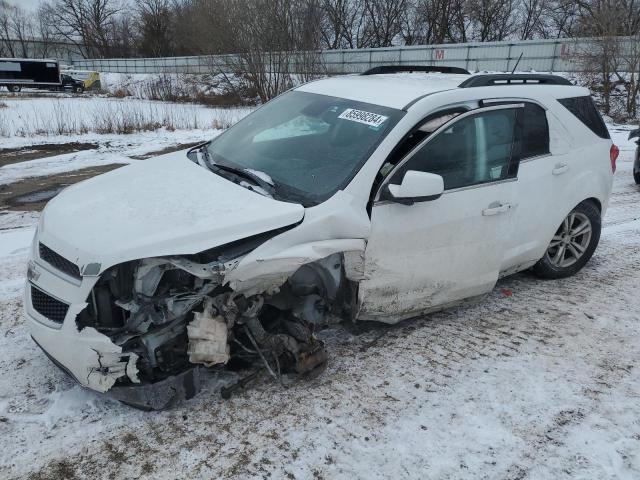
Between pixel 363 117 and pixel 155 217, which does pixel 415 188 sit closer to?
pixel 363 117

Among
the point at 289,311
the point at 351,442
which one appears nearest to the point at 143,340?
the point at 289,311

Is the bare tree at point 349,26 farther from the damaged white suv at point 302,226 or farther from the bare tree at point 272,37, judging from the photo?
the damaged white suv at point 302,226

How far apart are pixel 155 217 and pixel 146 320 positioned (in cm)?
56

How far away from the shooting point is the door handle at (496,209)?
3.40 meters

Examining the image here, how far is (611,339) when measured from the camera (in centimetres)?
354

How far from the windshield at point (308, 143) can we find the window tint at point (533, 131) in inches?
44.8

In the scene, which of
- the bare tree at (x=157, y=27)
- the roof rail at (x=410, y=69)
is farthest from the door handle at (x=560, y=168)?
the bare tree at (x=157, y=27)

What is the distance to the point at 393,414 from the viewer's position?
275cm

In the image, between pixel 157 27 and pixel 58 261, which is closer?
pixel 58 261

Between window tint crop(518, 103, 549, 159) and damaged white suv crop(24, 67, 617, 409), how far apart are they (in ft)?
0.04

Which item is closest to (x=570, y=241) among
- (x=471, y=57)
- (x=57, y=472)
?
(x=57, y=472)

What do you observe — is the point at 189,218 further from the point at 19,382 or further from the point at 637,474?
the point at 637,474

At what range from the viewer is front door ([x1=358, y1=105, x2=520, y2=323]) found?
3053 millimetres

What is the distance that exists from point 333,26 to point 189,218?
136 feet
